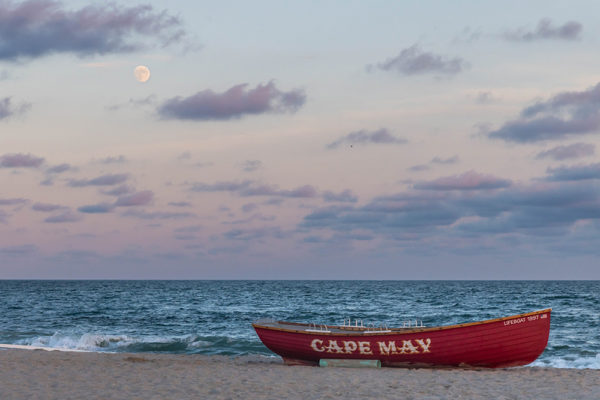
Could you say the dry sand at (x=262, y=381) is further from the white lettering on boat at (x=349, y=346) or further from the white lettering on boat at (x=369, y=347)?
the white lettering on boat at (x=349, y=346)

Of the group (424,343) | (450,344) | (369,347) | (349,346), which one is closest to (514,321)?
(450,344)

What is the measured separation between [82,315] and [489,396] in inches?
1739

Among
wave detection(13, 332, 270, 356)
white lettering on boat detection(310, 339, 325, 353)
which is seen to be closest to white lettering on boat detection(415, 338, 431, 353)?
white lettering on boat detection(310, 339, 325, 353)

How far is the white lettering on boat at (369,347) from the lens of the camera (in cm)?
2091

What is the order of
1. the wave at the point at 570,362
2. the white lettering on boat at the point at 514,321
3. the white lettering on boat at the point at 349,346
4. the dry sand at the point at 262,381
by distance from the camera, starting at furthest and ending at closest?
the wave at the point at 570,362 < the white lettering on boat at the point at 349,346 < the white lettering on boat at the point at 514,321 < the dry sand at the point at 262,381

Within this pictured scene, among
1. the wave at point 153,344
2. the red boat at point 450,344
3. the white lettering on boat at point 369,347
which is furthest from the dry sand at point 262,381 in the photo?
the wave at point 153,344

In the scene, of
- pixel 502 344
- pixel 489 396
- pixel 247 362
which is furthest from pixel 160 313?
pixel 489 396

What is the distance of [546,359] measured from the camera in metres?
27.2

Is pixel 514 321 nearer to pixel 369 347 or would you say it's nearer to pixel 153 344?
pixel 369 347

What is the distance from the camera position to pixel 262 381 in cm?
1780

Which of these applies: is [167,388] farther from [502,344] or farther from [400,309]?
[400,309]

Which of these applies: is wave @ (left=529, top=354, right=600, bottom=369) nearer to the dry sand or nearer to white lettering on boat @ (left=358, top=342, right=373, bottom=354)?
the dry sand

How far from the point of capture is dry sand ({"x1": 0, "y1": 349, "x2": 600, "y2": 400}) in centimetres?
1558

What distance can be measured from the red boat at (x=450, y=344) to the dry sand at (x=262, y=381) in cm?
57
